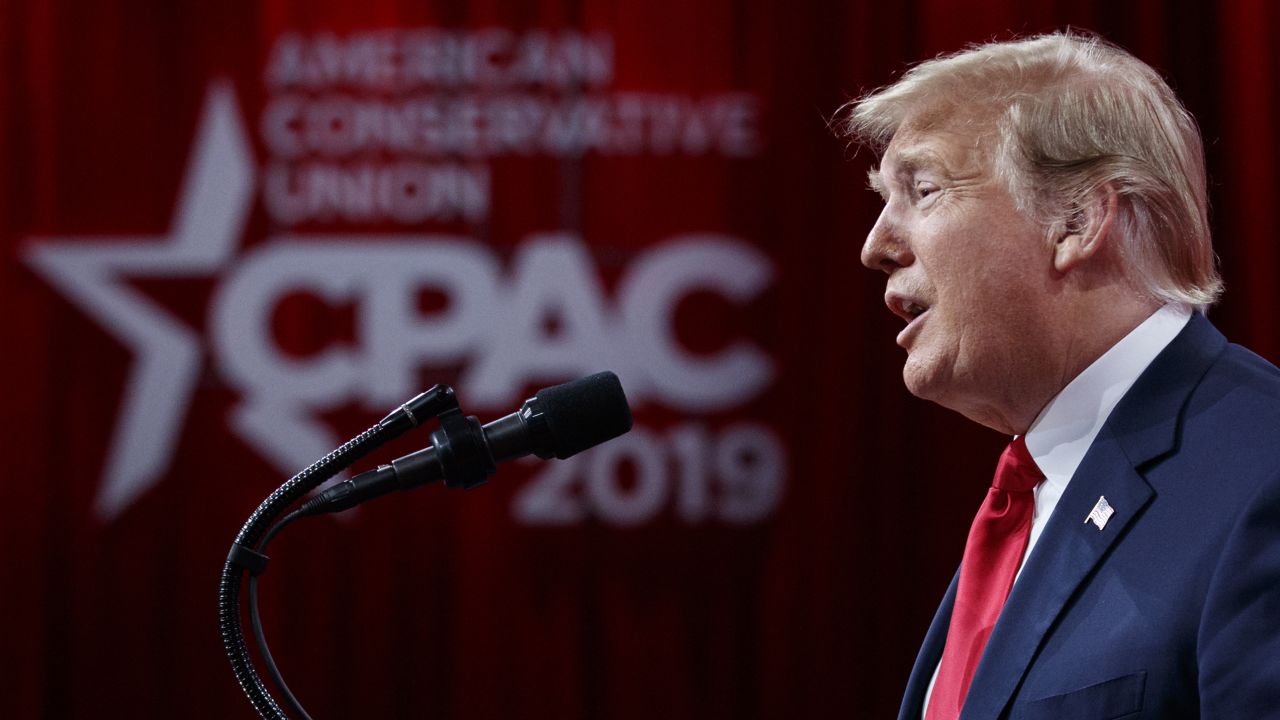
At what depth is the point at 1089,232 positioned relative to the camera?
4.02ft

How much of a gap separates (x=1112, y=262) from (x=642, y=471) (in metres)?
2.31

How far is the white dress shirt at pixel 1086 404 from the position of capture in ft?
3.97

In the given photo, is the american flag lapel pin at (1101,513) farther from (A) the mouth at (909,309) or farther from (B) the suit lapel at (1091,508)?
(A) the mouth at (909,309)

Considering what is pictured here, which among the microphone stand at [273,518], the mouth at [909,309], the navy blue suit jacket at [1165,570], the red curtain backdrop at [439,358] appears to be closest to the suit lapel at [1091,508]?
the navy blue suit jacket at [1165,570]

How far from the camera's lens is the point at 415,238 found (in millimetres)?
3412

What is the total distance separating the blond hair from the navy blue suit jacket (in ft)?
0.28

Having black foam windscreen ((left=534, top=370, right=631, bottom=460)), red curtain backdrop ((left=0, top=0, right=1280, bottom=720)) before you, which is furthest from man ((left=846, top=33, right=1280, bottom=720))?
red curtain backdrop ((left=0, top=0, right=1280, bottom=720))

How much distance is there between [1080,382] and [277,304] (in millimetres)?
2700

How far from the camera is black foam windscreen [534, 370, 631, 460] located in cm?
103

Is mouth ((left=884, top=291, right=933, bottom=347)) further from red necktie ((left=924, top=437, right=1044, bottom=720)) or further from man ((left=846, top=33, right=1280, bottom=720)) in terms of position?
red necktie ((left=924, top=437, right=1044, bottom=720))

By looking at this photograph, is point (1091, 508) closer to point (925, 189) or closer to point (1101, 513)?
point (1101, 513)

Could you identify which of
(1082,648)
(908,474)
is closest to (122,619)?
(908,474)

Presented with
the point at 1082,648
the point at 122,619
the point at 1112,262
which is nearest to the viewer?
the point at 1082,648

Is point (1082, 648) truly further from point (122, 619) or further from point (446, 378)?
point (122, 619)
